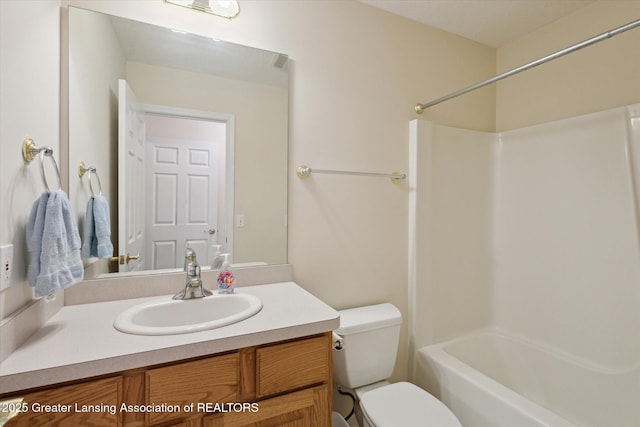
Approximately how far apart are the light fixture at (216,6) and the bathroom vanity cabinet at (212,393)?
4.68ft

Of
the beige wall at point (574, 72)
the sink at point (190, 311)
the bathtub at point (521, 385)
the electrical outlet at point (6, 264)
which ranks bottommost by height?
the bathtub at point (521, 385)

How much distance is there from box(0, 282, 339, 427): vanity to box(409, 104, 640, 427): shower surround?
3.12 ft

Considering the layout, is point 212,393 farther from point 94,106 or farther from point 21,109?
point 94,106

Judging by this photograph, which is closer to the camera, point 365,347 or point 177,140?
point 177,140

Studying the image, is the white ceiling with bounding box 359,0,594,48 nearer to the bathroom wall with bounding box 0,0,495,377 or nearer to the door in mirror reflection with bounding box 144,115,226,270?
the bathroom wall with bounding box 0,0,495,377

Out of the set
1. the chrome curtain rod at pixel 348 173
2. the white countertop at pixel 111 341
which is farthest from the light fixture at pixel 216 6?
the white countertop at pixel 111 341

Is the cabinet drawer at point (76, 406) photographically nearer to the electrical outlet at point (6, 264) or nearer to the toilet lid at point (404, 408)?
the electrical outlet at point (6, 264)

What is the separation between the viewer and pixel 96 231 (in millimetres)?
1188

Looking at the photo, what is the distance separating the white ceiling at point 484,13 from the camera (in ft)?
5.81

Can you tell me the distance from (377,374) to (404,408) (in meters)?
0.26

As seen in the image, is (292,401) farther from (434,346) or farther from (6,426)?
(434,346)

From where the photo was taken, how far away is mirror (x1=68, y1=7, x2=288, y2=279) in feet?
4.13

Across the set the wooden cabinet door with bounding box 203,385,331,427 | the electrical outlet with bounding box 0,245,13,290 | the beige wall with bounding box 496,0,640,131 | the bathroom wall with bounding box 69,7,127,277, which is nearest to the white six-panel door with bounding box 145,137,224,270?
the bathroom wall with bounding box 69,7,127,277

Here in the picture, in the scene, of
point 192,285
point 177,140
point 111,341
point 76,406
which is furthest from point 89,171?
point 76,406
